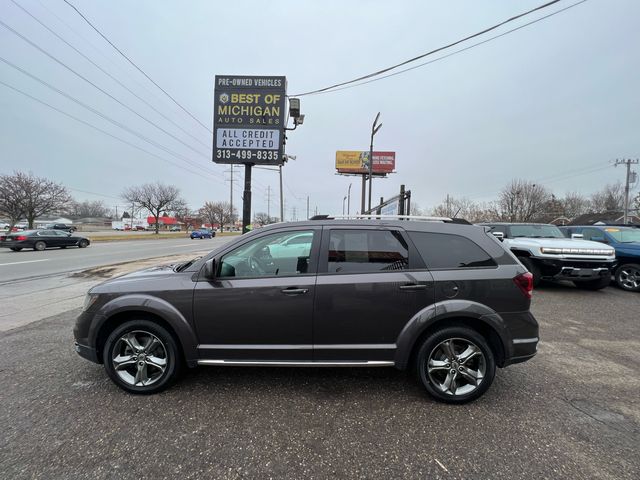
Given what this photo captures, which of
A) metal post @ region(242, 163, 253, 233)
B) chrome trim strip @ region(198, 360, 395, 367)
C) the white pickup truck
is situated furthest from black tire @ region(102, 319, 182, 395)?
metal post @ region(242, 163, 253, 233)

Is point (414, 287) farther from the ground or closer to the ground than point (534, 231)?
closer to the ground

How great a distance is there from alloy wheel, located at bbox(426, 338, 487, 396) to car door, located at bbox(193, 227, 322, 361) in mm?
Answer: 1203

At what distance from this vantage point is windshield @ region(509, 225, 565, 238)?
8680 mm

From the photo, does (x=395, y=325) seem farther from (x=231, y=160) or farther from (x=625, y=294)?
(x=231, y=160)

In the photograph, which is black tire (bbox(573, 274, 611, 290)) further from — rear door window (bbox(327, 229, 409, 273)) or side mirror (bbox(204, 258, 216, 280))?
side mirror (bbox(204, 258, 216, 280))

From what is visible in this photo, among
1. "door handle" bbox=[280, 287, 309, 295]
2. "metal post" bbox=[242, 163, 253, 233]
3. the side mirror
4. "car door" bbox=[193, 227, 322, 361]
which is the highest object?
"metal post" bbox=[242, 163, 253, 233]

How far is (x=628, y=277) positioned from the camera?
7770mm

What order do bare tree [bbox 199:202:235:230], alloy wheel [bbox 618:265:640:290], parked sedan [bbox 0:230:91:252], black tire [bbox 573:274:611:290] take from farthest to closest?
1. bare tree [bbox 199:202:235:230]
2. parked sedan [bbox 0:230:91:252]
3. alloy wheel [bbox 618:265:640:290]
4. black tire [bbox 573:274:611:290]

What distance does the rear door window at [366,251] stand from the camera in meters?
2.88

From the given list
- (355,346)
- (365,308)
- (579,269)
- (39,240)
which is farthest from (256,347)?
(39,240)

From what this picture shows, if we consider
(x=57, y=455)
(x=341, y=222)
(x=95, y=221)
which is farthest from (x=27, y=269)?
(x=95, y=221)

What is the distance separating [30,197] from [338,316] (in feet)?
131

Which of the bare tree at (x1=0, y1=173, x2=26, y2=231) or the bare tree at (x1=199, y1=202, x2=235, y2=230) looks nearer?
the bare tree at (x1=0, y1=173, x2=26, y2=231)

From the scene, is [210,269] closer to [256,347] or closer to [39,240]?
[256,347]
